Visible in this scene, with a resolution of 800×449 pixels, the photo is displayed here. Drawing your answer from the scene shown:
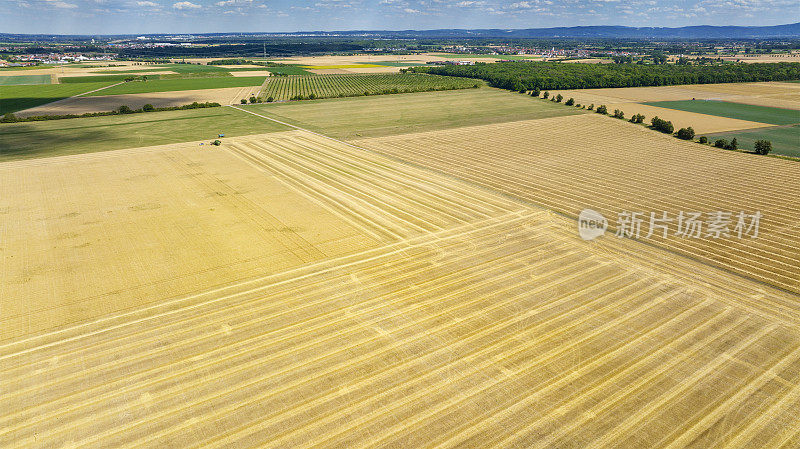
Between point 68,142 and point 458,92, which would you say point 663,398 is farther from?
point 458,92

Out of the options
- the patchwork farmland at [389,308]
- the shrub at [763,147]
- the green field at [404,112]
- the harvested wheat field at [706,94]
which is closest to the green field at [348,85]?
the green field at [404,112]

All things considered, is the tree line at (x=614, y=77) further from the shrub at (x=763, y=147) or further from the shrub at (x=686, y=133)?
the shrub at (x=763, y=147)

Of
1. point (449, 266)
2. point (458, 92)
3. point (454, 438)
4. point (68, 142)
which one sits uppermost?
point (458, 92)

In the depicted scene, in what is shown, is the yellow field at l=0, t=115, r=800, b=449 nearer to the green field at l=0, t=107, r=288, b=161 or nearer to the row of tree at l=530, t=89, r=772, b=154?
the green field at l=0, t=107, r=288, b=161

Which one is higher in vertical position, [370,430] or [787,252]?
[787,252]

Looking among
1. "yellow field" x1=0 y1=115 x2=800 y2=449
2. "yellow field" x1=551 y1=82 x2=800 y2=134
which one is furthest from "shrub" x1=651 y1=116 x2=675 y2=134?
"yellow field" x1=0 y1=115 x2=800 y2=449

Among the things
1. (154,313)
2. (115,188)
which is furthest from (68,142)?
(154,313)

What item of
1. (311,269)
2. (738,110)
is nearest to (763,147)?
(738,110)
